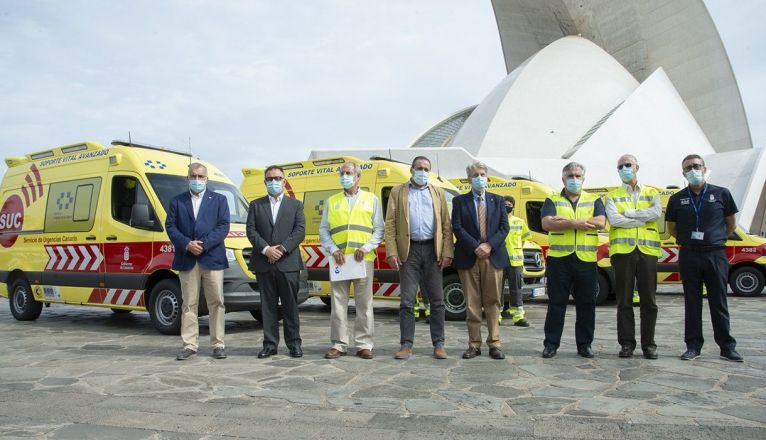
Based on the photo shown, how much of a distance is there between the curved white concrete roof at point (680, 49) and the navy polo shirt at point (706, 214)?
3562 centimetres

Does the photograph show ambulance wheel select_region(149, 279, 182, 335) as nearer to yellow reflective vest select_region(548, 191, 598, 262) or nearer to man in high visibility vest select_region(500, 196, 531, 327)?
man in high visibility vest select_region(500, 196, 531, 327)

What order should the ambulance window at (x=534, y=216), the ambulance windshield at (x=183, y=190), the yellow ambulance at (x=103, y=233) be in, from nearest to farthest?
the yellow ambulance at (x=103, y=233) < the ambulance windshield at (x=183, y=190) < the ambulance window at (x=534, y=216)

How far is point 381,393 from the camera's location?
13.5 ft

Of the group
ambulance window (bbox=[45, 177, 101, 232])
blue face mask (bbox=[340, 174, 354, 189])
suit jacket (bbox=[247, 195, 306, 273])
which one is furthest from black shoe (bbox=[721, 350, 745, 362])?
ambulance window (bbox=[45, 177, 101, 232])

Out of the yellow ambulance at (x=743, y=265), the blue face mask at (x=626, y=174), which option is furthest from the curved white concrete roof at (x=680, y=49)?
the blue face mask at (x=626, y=174)

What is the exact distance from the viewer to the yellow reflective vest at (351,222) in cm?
566

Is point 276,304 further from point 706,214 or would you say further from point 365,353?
point 706,214

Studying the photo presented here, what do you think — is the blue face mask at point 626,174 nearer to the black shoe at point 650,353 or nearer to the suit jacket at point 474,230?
the suit jacket at point 474,230

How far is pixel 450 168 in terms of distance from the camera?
25.5m

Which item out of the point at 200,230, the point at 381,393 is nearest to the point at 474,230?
the point at 381,393

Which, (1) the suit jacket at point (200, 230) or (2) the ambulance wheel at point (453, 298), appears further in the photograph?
(2) the ambulance wheel at point (453, 298)

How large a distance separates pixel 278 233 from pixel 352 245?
2.56 feet

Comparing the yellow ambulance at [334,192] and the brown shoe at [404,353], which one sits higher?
the yellow ambulance at [334,192]

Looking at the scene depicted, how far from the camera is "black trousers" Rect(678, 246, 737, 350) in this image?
5.21 metres
